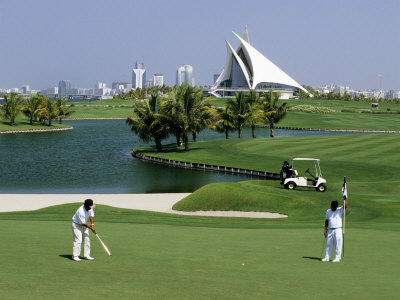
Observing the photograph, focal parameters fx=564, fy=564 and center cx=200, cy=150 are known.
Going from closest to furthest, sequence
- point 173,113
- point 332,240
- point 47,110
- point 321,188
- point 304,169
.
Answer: point 332,240 < point 321,188 < point 304,169 < point 173,113 < point 47,110

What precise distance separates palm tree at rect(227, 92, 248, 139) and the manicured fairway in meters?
75.1

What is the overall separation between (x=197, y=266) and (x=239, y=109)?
8257 centimetres

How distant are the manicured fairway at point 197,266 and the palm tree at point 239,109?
2956 inches

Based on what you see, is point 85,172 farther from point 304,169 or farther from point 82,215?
point 82,215

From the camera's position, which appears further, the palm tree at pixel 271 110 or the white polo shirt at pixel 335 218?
the palm tree at pixel 271 110

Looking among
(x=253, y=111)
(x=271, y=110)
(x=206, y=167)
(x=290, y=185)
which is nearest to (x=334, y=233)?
(x=290, y=185)

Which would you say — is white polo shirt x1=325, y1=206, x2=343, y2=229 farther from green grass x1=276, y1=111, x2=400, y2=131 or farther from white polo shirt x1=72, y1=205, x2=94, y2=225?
green grass x1=276, y1=111, x2=400, y2=131

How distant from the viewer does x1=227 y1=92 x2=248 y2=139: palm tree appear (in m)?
94.5

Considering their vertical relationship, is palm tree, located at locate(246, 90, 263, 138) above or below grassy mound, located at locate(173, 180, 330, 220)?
above

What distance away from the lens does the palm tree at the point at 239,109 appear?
94.5 m

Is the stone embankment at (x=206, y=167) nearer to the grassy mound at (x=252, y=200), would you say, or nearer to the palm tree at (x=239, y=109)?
the grassy mound at (x=252, y=200)

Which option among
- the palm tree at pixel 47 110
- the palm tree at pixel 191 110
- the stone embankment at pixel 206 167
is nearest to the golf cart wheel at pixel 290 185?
the stone embankment at pixel 206 167

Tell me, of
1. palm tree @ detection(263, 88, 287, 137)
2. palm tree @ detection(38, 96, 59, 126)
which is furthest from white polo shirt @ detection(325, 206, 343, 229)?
palm tree @ detection(38, 96, 59, 126)

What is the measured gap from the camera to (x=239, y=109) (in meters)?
95.2
